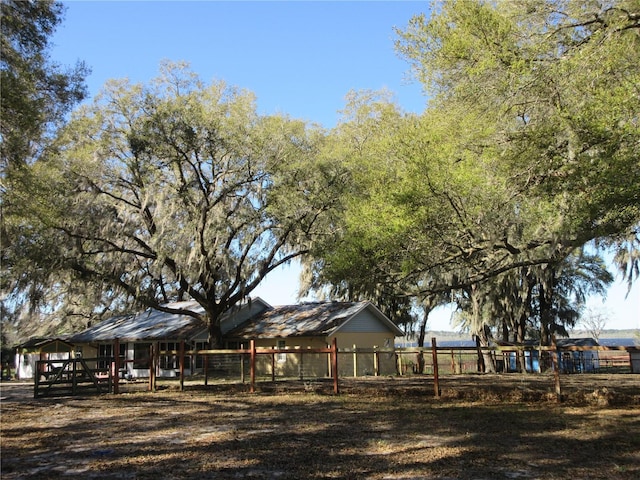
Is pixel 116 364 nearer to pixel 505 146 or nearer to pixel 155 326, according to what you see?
pixel 505 146

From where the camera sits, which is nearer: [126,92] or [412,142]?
[412,142]

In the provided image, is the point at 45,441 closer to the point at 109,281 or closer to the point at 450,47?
the point at 450,47

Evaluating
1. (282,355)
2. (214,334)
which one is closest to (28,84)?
(214,334)

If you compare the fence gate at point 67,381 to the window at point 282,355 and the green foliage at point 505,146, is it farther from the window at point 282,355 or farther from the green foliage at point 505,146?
the window at point 282,355

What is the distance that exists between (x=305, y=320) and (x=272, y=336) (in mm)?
2079

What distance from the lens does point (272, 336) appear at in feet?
94.8

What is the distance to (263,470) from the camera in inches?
254

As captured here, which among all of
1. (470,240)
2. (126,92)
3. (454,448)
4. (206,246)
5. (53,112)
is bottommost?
(454,448)

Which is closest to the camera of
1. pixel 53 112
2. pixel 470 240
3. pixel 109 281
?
pixel 53 112

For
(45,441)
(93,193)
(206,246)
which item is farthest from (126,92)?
(45,441)

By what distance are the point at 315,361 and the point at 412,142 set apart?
53.8ft

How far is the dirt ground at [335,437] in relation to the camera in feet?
21.1

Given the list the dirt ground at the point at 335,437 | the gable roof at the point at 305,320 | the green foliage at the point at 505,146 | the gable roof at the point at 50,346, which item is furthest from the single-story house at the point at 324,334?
the dirt ground at the point at 335,437

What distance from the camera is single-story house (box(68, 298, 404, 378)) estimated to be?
91.8 feet
